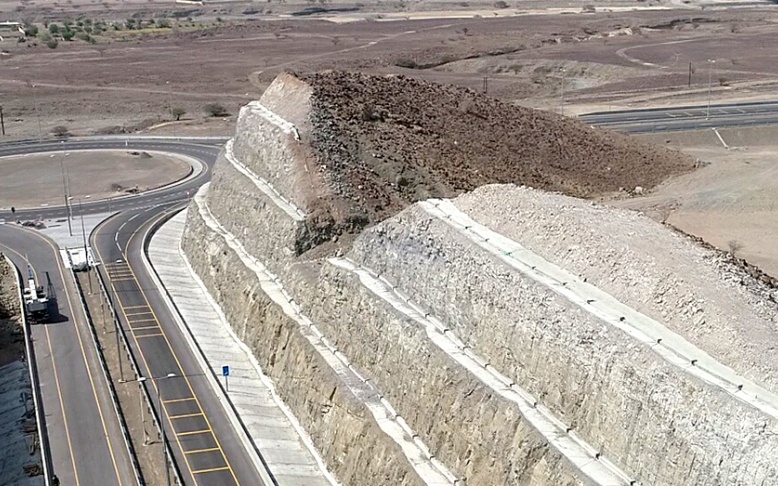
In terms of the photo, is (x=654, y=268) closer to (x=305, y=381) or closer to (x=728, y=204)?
(x=305, y=381)

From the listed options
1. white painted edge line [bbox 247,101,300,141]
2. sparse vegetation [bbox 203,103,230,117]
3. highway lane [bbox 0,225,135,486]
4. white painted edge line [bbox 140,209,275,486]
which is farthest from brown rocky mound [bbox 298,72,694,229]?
sparse vegetation [bbox 203,103,230,117]

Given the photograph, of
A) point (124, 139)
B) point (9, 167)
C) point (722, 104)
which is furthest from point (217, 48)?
point (722, 104)

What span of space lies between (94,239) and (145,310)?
1522 centimetres

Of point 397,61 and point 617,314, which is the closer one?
point 617,314

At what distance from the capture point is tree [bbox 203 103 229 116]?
108m

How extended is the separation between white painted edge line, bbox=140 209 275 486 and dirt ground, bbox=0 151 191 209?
2158 centimetres

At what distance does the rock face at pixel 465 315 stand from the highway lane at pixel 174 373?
3.16 m

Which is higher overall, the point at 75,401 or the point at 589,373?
the point at 589,373

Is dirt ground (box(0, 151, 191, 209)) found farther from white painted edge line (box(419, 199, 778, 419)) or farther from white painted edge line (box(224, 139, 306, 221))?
white painted edge line (box(419, 199, 778, 419))

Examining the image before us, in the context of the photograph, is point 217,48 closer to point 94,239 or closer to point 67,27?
point 67,27

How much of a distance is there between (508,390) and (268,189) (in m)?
26.0

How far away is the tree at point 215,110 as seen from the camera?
10775cm

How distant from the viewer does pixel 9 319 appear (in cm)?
5378

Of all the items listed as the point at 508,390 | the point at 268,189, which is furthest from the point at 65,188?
the point at 508,390
